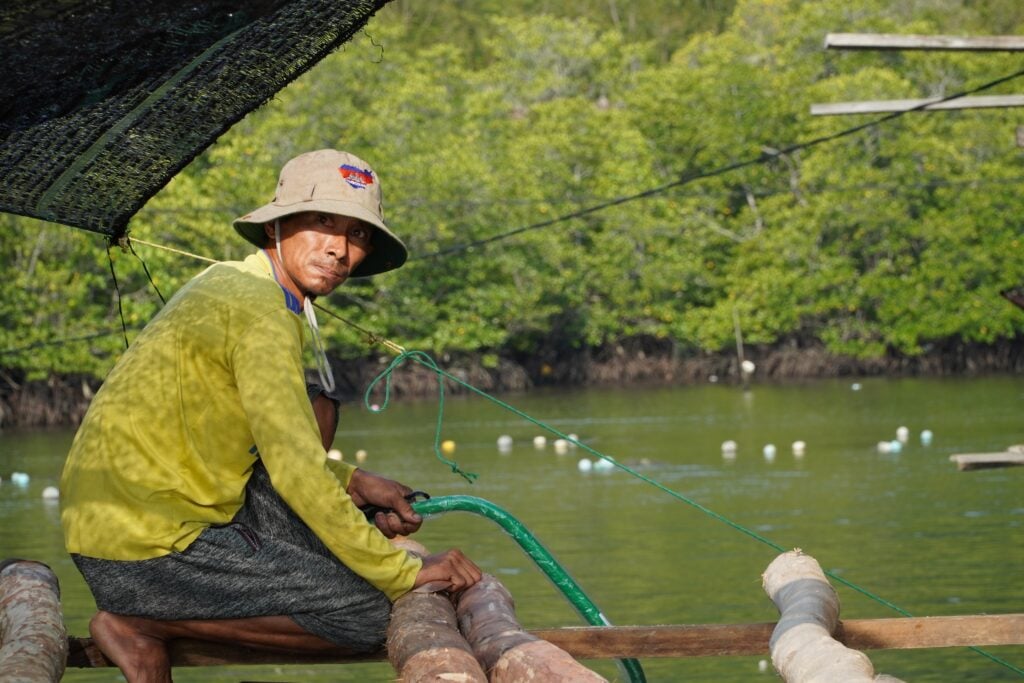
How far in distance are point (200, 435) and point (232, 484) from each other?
14 centimetres

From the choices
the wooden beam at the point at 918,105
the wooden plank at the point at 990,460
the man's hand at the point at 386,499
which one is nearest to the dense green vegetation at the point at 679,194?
the wooden beam at the point at 918,105

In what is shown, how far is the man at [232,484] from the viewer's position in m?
3.91

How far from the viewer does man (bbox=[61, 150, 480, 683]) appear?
12.8ft

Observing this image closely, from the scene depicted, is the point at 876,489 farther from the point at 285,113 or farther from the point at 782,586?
the point at 285,113

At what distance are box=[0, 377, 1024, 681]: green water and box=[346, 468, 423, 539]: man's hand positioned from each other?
338 centimetres

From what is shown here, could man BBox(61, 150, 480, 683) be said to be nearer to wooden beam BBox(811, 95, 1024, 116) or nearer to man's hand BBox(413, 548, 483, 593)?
man's hand BBox(413, 548, 483, 593)

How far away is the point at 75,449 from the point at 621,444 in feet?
59.7

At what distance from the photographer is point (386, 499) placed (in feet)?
14.5

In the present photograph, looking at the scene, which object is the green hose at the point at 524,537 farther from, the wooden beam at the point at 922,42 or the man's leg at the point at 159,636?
the wooden beam at the point at 922,42

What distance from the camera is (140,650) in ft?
13.4

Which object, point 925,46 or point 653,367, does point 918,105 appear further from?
point 653,367

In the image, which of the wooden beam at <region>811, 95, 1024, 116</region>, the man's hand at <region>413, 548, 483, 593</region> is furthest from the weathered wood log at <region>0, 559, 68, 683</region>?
the wooden beam at <region>811, 95, 1024, 116</region>

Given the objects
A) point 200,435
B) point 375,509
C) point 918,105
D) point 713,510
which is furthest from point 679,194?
point 200,435

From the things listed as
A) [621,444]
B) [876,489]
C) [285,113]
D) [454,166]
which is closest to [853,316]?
[454,166]
